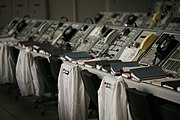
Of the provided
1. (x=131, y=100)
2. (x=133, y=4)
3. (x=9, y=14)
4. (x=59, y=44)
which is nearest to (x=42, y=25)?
(x=59, y=44)

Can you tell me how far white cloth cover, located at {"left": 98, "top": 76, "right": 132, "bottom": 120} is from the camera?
2826mm

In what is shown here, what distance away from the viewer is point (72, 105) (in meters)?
3.62

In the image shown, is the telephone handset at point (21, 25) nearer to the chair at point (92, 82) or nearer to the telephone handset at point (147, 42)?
the telephone handset at point (147, 42)

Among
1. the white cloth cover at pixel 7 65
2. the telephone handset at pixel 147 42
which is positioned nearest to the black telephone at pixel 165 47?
the telephone handset at pixel 147 42

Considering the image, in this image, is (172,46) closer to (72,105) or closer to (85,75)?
(85,75)

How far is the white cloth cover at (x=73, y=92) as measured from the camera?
11.7ft

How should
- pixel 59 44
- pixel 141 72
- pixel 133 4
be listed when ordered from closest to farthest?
pixel 141 72 → pixel 59 44 → pixel 133 4

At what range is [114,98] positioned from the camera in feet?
9.35

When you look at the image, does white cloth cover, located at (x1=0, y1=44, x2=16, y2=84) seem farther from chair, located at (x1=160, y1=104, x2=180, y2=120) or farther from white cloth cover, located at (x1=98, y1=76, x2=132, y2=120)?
chair, located at (x1=160, y1=104, x2=180, y2=120)

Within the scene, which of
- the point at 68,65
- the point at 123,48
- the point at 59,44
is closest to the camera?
the point at 68,65

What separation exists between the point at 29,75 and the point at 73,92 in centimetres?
138

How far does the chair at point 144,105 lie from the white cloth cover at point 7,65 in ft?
10.2

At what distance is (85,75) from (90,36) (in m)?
1.69

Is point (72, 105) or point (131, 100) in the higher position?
point (131, 100)
